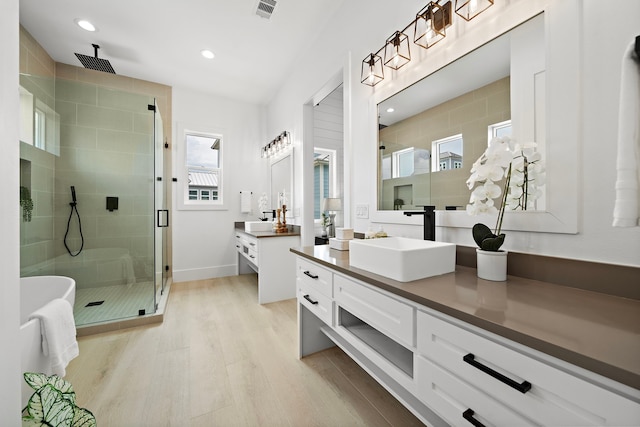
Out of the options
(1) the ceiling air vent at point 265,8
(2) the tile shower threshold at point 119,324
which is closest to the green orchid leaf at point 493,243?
(1) the ceiling air vent at point 265,8

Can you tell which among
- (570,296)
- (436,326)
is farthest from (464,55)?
(436,326)

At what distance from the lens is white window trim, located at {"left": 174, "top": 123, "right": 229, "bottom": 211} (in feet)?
12.4

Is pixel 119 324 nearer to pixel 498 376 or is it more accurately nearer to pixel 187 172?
pixel 187 172

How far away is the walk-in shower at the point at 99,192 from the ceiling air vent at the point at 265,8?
1517 millimetres

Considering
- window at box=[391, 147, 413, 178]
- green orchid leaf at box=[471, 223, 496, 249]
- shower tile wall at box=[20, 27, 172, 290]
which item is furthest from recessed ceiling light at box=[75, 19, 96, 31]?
green orchid leaf at box=[471, 223, 496, 249]

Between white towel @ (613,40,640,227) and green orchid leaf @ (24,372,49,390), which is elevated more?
white towel @ (613,40,640,227)

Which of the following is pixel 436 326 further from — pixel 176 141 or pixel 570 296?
pixel 176 141

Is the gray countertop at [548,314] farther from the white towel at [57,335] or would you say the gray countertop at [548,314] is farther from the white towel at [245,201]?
the white towel at [245,201]

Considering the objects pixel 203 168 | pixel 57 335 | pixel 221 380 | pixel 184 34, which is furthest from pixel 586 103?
pixel 203 168

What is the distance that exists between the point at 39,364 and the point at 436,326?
70.5 inches

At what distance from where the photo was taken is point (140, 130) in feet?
9.47

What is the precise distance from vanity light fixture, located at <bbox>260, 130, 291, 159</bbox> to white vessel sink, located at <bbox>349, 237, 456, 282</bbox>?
8.00 feet

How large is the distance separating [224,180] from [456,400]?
13.0 ft

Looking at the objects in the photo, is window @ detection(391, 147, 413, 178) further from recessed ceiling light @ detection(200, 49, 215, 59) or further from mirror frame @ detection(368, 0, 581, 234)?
recessed ceiling light @ detection(200, 49, 215, 59)
